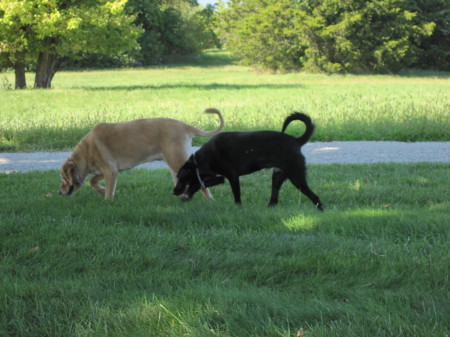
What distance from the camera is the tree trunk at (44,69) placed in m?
32.4

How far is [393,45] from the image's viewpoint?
46094mm

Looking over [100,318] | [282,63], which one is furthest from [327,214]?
[282,63]

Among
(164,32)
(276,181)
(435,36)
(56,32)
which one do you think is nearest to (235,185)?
(276,181)

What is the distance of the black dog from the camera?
19.8 feet

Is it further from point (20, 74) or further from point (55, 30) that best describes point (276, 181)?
point (20, 74)

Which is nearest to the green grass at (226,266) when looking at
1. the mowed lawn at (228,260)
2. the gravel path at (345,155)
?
the mowed lawn at (228,260)

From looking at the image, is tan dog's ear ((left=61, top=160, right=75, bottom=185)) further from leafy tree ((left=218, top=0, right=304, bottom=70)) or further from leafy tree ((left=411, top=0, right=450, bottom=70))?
leafy tree ((left=411, top=0, right=450, bottom=70))

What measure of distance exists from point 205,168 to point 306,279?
9.06 feet

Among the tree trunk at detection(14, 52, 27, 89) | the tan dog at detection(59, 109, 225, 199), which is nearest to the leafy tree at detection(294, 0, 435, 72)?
the tree trunk at detection(14, 52, 27, 89)

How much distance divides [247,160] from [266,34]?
5068cm

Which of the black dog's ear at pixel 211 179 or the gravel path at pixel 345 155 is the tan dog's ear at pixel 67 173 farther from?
the gravel path at pixel 345 155

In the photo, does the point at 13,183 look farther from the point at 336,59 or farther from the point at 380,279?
the point at 336,59

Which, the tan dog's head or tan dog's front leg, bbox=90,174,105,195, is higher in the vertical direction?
the tan dog's head

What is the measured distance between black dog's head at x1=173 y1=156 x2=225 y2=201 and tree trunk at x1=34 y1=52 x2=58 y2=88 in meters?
28.2
